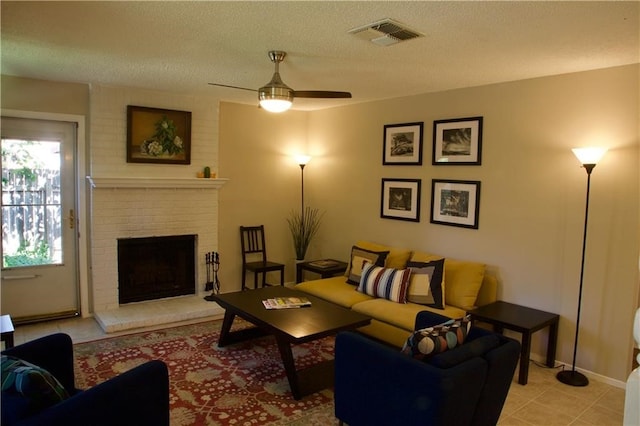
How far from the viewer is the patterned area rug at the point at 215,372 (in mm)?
2971

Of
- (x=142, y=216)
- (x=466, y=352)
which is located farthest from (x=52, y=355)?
(x=142, y=216)

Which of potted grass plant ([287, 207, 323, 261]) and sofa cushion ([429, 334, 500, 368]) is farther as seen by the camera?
potted grass plant ([287, 207, 323, 261])

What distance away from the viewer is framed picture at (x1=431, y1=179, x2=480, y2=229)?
14.3 ft

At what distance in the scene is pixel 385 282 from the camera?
170 inches

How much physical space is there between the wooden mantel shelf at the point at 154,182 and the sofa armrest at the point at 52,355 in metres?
2.53

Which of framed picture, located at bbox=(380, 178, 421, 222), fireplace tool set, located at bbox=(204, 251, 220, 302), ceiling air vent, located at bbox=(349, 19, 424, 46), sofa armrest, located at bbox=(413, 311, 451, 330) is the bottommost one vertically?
fireplace tool set, located at bbox=(204, 251, 220, 302)

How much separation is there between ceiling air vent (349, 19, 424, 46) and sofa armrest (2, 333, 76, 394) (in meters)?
2.50

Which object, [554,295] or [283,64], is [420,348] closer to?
[554,295]

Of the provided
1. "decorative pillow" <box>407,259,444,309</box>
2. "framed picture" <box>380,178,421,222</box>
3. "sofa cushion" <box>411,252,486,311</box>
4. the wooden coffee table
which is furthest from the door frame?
"sofa cushion" <box>411,252,486,311</box>

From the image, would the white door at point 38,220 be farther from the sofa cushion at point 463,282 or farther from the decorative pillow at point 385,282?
the sofa cushion at point 463,282

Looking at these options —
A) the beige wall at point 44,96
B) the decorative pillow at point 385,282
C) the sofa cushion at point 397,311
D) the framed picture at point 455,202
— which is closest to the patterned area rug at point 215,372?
the sofa cushion at point 397,311

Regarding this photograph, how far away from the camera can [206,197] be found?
544 centimetres

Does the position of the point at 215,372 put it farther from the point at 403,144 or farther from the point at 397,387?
the point at 403,144

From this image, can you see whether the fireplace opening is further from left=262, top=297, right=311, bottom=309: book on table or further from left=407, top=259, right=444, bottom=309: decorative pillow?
left=407, top=259, right=444, bottom=309: decorative pillow
